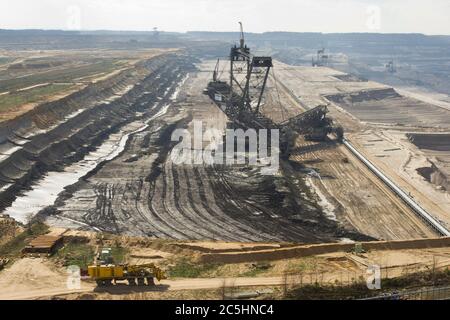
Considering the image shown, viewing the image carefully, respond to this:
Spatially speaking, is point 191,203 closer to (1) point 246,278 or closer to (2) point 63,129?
(1) point 246,278

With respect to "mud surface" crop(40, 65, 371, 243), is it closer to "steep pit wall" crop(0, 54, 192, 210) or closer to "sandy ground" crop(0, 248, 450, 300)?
"steep pit wall" crop(0, 54, 192, 210)

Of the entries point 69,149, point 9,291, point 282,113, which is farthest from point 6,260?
point 282,113

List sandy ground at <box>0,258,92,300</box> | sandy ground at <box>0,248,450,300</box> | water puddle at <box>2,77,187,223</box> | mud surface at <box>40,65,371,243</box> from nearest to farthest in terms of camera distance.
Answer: sandy ground at <box>0,258,92,300</box>
sandy ground at <box>0,248,450,300</box>
mud surface at <box>40,65,371,243</box>
water puddle at <box>2,77,187,223</box>

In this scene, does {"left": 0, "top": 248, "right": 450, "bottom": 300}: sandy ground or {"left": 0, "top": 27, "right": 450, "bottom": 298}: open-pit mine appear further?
{"left": 0, "top": 27, "right": 450, "bottom": 298}: open-pit mine

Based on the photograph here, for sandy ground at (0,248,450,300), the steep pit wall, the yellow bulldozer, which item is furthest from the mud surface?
the yellow bulldozer

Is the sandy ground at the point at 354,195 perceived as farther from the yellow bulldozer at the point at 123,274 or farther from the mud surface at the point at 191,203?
the yellow bulldozer at the point at 123,274

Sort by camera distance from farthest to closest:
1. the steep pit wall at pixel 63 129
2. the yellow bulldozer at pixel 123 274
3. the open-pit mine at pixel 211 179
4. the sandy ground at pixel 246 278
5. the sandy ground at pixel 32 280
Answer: the steep pit wall at pixel 63 129 → the open-pit mine at pixel 211 179 → the yellow bulldozer at pixel 123 274 → the sandy ground at pixel 246 278 → the sandy ground at pixel 32 280

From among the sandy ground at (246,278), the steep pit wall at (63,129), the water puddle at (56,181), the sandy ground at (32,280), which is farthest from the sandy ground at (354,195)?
the steep pit wall at (63,129)
